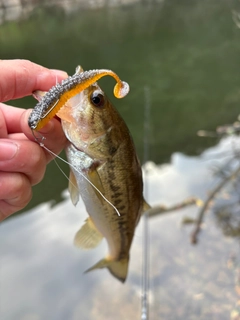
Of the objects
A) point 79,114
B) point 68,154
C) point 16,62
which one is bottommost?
point 68,154

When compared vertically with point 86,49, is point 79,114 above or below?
above

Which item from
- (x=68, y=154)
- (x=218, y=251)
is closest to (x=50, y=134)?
(x=68, y=154)

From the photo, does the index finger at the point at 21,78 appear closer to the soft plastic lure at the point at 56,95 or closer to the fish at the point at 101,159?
the fish at the point at 101,159

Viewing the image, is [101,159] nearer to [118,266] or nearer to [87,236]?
[87,236]

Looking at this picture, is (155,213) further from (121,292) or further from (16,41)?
(16,41)

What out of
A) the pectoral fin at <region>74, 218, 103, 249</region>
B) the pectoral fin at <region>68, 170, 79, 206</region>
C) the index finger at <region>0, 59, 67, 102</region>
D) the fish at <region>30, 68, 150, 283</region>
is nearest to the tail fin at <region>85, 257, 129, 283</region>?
the pectoral fin at <region>74, 218, 103, 249</region>

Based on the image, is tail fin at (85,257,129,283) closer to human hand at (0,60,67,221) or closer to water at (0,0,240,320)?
human hand at (0,60,67,221)

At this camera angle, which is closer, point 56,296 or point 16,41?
point 56,296
